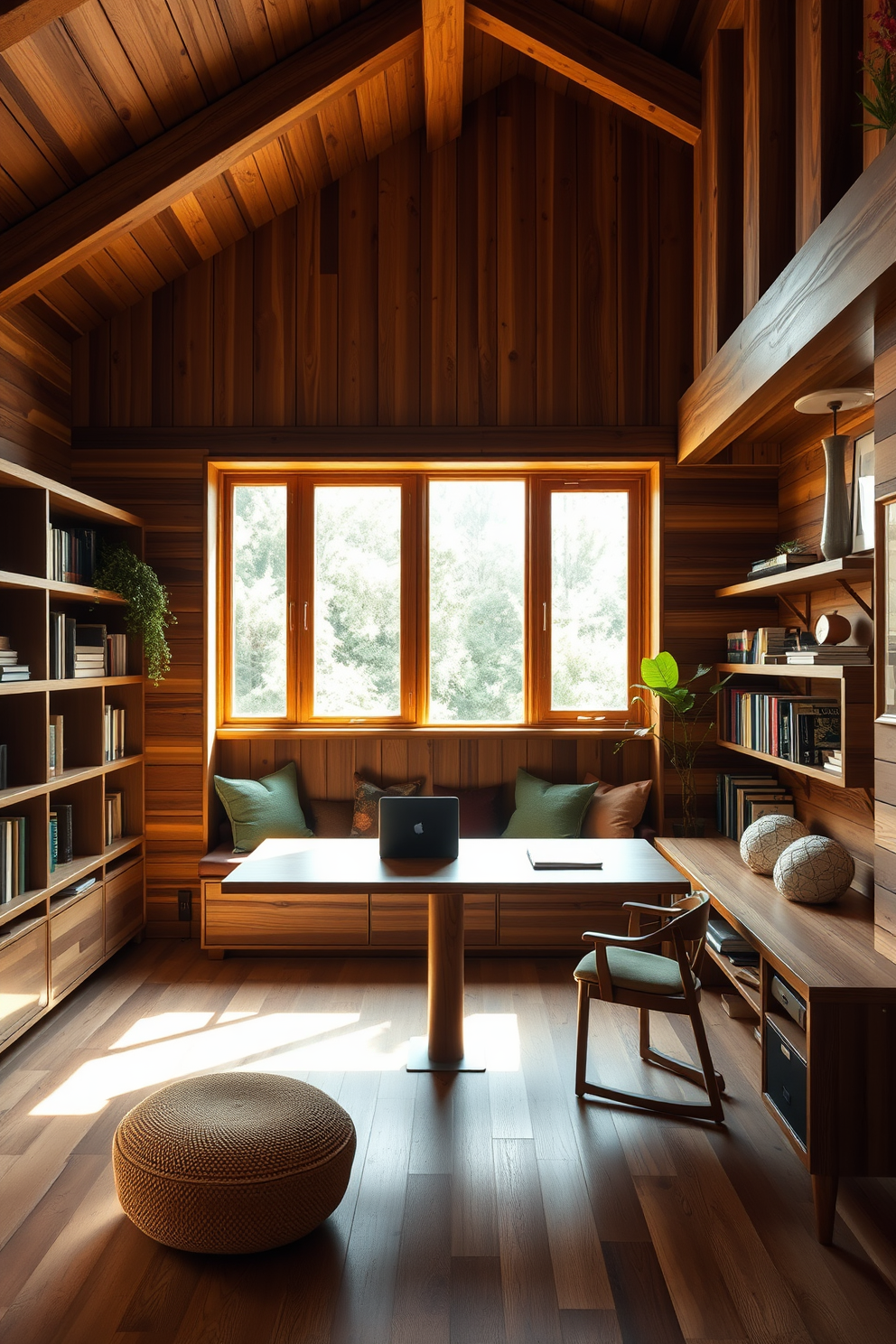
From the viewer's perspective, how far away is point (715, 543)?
15.9ft

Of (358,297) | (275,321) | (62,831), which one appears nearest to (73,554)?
(62,831)

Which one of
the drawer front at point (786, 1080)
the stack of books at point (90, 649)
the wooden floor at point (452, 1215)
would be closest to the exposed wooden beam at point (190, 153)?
the stack of books at point (90, 649)

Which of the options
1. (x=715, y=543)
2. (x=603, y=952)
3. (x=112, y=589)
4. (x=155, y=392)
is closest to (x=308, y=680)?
(x=112, y=589)

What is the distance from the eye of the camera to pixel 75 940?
401 cm

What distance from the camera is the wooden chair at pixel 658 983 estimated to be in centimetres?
291

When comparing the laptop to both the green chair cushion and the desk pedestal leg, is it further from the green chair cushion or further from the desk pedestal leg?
the green chair cushion

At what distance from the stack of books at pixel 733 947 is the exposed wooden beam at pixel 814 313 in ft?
6.85

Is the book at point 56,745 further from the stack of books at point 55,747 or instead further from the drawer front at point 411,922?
the drawer front at point 411,922

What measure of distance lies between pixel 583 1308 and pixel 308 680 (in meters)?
3.53

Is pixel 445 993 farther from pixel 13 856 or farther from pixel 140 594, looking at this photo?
pixel 140 594

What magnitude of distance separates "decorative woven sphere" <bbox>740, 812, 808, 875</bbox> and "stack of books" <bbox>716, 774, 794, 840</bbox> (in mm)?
429

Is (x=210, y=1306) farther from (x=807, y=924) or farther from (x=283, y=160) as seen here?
(x=283, y=160)

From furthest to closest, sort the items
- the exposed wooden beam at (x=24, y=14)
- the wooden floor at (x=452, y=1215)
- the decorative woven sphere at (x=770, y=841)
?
the decorative woven sphere at (x=770, y=841)
the exposed wooden beam at (x=24, y=14)
the wooden floor at (x=452, y=1215)

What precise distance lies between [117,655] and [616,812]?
2.71 m
